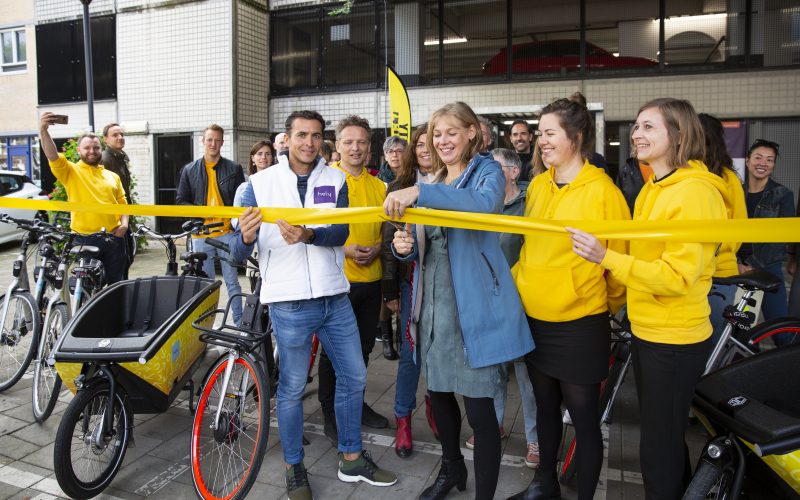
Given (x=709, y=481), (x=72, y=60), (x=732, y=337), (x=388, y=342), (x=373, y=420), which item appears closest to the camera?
(x=709, y=481)

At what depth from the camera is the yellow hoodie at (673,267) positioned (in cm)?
224

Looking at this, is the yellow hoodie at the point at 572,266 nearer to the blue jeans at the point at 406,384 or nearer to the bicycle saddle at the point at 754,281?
the bicycle saddle at the point at 754,281

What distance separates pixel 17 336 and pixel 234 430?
7.83 feet

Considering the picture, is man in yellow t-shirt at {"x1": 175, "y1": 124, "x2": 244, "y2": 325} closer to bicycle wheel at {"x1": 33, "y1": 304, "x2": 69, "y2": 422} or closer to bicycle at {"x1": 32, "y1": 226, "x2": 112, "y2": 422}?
bicycle at {"x1": 32, "y1": 226, "x2": 112, "y2": 422}

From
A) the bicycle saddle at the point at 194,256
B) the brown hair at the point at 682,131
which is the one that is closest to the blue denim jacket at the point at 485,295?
the brown hair at the point at 682,131

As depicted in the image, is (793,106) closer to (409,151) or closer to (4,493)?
(409,151)

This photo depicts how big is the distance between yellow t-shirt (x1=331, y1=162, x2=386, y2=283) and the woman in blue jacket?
3.42 feet

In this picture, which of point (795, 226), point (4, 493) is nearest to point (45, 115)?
point (4, 493)

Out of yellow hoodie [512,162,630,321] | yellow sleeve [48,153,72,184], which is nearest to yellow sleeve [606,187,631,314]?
yellow hoodie [512,162,630,321]

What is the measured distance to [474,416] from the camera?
9.16ft

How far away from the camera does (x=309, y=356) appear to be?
324 cm

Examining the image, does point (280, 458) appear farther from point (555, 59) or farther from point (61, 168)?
point (555, 59)

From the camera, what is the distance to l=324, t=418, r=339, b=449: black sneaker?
12.4ft

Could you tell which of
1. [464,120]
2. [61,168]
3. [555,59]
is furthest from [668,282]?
[555,59]
